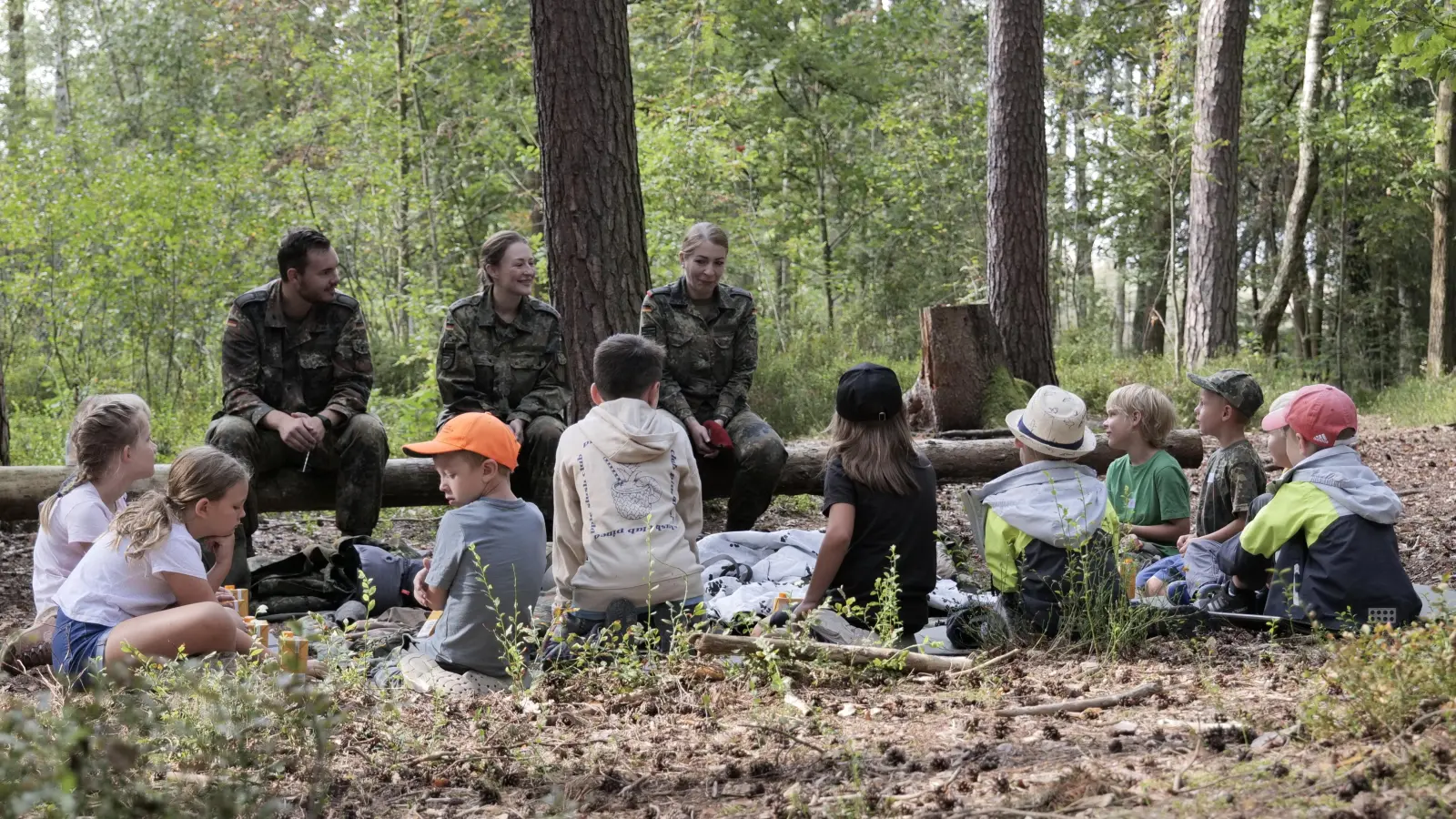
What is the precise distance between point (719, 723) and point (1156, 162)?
1120 centimetres

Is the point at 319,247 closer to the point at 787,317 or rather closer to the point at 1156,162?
the point at 1156,162

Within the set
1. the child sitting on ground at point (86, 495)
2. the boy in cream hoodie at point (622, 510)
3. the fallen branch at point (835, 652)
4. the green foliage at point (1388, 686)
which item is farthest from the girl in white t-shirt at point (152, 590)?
the green foliage at point (1388, 686)

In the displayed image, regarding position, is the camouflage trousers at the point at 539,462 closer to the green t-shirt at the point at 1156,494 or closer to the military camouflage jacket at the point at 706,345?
the military camouflage jacket at the point at 706,345

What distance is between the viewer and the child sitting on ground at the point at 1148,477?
5.38m

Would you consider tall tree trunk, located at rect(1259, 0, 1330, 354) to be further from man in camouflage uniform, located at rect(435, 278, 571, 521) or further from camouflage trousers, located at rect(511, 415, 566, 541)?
camouflage trousers, located at rect(511, 415, 566, 541)

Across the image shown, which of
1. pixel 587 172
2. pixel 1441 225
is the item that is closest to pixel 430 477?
pixel 587 172

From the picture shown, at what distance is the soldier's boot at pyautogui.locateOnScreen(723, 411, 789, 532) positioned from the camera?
6480 millimetres

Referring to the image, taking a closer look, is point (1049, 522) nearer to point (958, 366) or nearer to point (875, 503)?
point (875, 503)

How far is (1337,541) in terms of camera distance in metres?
4.16

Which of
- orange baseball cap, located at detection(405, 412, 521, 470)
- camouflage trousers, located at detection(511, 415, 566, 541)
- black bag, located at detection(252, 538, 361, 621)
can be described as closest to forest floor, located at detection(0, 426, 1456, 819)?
orange baseball cap, located at detection(405, 412, 521, 470)

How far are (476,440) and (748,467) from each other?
2.42 metres

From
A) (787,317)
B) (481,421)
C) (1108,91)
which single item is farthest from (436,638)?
(1108,91)

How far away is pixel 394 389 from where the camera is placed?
13062mm

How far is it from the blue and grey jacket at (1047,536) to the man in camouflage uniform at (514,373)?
262 centimetres
